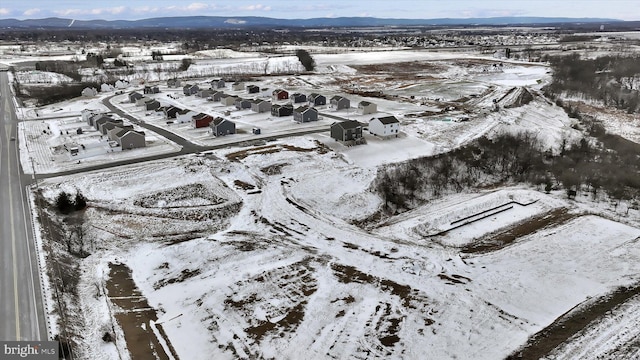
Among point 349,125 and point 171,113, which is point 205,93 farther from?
point 349,125

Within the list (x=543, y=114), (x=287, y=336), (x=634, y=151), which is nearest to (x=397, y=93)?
(x=543, y=114)

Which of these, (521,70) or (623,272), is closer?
(623,272)

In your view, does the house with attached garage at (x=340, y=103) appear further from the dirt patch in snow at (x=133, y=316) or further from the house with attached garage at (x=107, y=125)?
the dirt patch in snow at (x=133, y=316)

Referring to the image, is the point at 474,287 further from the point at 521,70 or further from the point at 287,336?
the point at 521,70

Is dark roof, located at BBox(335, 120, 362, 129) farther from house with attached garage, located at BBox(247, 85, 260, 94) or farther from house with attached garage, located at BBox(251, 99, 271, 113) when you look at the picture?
house with attached garage, located at BBox(247, 85, 260, 94)

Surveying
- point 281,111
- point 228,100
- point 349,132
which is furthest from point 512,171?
point 228,100

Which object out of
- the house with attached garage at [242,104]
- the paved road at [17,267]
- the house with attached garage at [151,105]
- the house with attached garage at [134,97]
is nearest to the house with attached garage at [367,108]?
the house with attached garage at [242,104]
